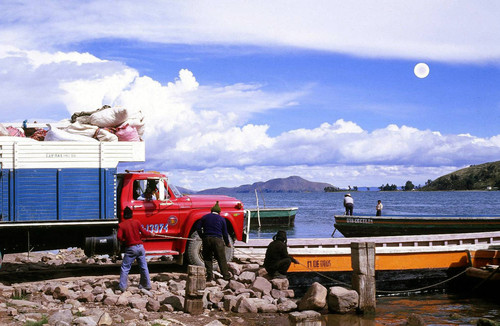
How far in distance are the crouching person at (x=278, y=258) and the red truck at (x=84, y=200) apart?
1.71 meters

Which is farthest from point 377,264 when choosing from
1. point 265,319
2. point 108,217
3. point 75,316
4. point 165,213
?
point 75,316

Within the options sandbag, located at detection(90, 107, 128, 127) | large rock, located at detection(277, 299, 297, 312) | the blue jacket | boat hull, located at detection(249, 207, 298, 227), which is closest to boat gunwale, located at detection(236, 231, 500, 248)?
the blue jacket

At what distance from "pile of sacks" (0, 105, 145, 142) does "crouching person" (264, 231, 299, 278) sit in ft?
15.0

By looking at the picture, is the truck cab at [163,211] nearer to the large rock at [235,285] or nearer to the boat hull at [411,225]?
the large rock at [235,285]

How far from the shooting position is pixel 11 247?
45.6 feet

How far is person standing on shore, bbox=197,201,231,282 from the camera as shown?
13.3 m

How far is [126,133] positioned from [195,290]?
5082 mm

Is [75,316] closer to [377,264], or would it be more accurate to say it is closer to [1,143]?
[1,143]

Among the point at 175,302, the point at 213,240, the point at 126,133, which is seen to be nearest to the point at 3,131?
the point at 126,133

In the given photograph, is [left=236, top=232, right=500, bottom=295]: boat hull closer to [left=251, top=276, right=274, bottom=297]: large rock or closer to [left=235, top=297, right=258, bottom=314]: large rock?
[left=251, top=276, right=274, bottom=297]: large rock

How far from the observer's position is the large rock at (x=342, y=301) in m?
12.5

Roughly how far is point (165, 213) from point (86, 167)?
229 centimetres

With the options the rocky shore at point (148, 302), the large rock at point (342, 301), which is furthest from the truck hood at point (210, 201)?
the large rock at point (342, 301)

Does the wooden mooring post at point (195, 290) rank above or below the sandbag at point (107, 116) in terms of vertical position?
below
